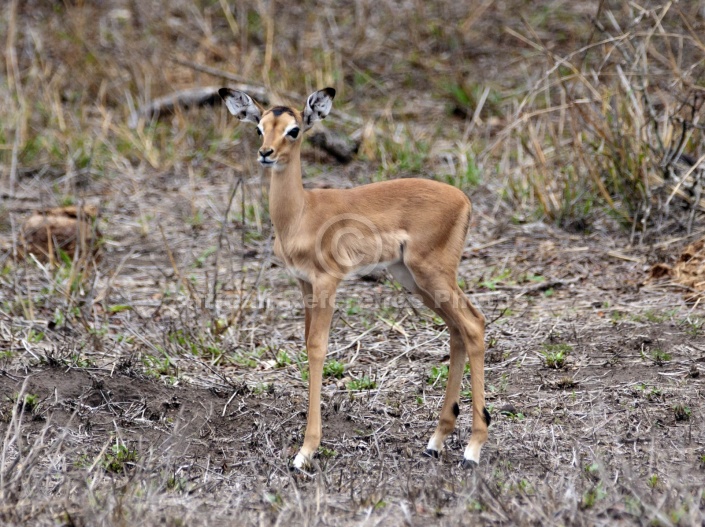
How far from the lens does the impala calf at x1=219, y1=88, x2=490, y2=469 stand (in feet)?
15.7

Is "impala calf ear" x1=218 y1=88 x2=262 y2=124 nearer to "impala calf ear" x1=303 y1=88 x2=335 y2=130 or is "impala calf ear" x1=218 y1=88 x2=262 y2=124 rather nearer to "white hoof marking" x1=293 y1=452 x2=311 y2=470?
"impala calf ear" x1=303 y1=88 x2=335 y2=130

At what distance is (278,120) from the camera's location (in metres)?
4.61

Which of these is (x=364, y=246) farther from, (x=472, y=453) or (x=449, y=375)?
(x=472, y=453)

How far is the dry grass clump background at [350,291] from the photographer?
14.5 ft

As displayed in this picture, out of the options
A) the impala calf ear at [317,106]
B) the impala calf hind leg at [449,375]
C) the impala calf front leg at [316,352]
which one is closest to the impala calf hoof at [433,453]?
the impala calf hind leg at [449,375]

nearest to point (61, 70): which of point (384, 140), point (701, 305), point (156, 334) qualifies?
point (384, 140)

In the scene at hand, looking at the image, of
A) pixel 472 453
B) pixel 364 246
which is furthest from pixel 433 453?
pixel 364 246

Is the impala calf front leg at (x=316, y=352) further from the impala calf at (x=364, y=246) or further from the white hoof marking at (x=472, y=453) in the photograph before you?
the white hoof marking at (x=472, y=453)

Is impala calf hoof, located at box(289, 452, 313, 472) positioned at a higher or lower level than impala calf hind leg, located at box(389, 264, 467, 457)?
lower

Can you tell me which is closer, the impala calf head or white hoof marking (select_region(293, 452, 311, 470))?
the impala calf head

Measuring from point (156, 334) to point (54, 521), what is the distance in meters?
2.60

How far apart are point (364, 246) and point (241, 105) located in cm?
93

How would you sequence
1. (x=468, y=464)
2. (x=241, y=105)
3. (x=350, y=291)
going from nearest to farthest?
(x=468, y=464)
(x=241, y=105)
(x=350, y=291)

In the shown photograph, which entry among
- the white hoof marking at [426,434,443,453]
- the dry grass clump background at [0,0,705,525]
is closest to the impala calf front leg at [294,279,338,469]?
the dry grass clump background at [0,0,705,525]
